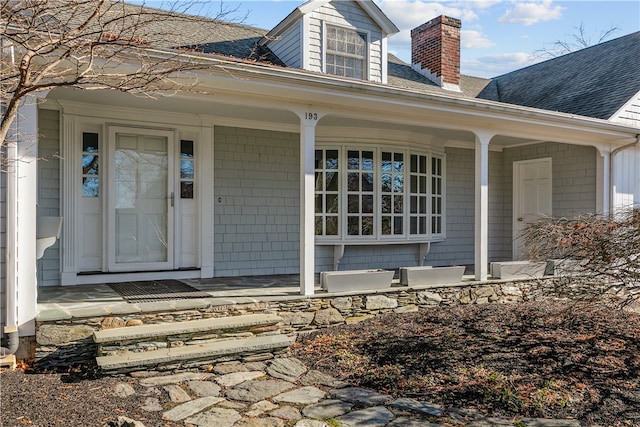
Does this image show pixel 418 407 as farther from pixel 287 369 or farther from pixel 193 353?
pixel 193 353

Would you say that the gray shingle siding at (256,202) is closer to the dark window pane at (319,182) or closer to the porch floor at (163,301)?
the dark window pane at (319,182)

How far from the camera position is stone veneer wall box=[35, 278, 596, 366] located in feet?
14.1

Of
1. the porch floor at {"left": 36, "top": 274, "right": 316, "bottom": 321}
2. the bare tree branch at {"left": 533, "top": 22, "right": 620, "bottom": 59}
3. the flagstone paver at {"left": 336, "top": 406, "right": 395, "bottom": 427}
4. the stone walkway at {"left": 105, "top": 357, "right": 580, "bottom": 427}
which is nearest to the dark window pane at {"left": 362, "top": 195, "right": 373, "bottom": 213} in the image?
the porch floor at {"left": 36, "top": 274, "right": 316, "bottom": 321}

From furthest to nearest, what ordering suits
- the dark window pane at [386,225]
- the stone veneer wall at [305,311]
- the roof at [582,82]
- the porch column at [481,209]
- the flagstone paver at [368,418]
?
the roof at [582,82]
the dark window pane at [386,225]
the porch column at [481,209]
the stone veneer wall at [305,311]
the flagstone paver at [368,418]

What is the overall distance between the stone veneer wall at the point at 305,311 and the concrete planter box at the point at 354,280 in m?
0.08

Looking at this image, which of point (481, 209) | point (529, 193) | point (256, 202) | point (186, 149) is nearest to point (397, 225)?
point (481, 209)

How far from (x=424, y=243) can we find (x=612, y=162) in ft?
10.9

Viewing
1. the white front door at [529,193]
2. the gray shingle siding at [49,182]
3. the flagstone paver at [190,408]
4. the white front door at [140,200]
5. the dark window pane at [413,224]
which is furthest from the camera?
the white front door at [529,193]

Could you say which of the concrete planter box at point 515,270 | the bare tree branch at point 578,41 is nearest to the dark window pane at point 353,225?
the concrete planter box at point 515,270

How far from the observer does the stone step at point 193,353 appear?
3.99 m

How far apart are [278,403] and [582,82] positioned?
9321 mm

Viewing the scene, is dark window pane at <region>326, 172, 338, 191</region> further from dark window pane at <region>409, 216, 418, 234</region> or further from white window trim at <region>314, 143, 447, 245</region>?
dark window pane at <region>409, 216, 418, 234</region>

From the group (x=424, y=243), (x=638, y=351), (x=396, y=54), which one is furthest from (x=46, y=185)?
(x=396, y=54)

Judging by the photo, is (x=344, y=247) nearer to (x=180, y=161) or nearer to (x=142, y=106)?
(x=180, y=161)
